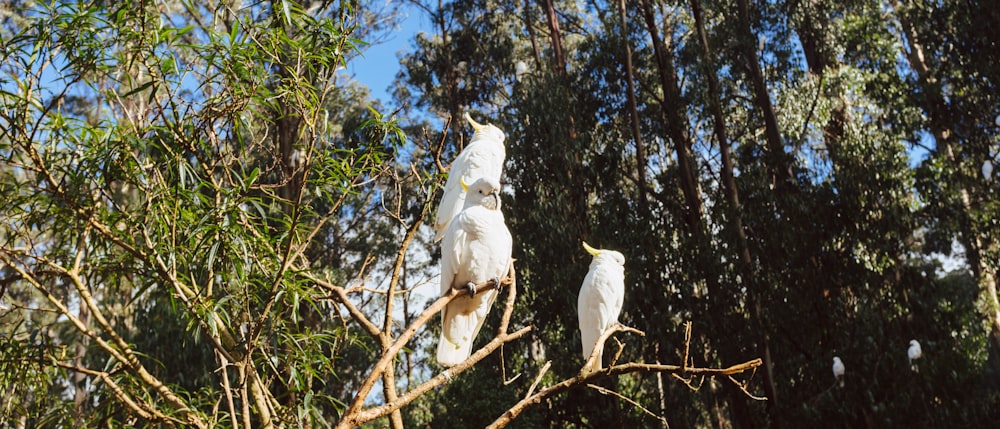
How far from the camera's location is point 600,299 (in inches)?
111

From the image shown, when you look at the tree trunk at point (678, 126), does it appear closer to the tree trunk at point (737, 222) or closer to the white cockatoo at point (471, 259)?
the tree trunk at point (737, 222)

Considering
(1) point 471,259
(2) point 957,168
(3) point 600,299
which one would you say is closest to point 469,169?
(1) point 471,259

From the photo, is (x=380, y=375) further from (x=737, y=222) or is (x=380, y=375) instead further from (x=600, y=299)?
(x=737, y=222)

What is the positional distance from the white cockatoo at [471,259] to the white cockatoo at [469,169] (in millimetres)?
128

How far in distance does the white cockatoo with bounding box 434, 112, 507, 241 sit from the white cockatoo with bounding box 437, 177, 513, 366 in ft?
0.42

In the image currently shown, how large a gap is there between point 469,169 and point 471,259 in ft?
1.32

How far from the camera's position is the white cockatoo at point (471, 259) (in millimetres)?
1771

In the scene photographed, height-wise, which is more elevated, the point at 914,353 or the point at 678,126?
the point at 678,126

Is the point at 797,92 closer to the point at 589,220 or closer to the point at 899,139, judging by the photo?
the point at 899,139

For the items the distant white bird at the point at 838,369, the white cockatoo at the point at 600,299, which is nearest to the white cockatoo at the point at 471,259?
the white cockatoo at the point at 600,299

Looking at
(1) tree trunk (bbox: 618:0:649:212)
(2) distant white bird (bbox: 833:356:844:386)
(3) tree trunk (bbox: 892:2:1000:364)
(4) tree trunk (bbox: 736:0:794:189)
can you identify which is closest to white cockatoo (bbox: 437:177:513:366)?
(2) distant white bird (bbox: 833:356:844:386)

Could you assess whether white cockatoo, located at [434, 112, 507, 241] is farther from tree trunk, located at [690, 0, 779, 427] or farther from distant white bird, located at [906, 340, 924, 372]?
distant white bird, located at [906, 340, 924, 372]

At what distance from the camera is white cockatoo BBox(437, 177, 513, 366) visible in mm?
1771

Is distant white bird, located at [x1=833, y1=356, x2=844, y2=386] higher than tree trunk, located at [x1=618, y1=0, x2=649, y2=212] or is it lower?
lower
